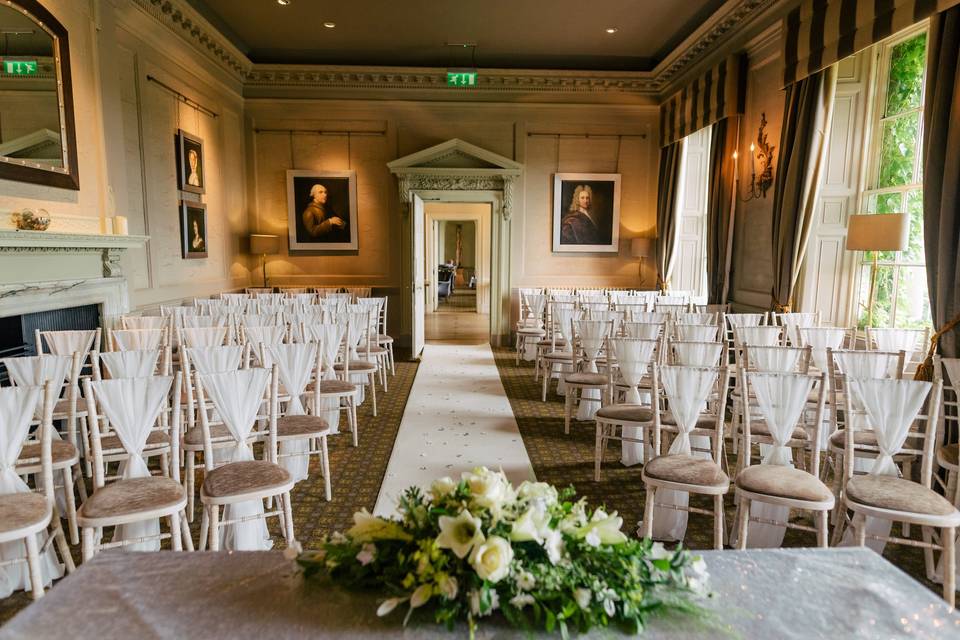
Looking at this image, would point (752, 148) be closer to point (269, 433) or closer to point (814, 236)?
point (814, 236)

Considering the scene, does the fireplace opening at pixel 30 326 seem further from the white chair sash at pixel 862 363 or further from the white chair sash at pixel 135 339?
the white chair sash at pixel 862 363

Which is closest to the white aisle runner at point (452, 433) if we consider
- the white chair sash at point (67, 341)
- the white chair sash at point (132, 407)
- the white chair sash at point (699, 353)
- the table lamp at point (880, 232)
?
the white chair sash at point (132, 407)

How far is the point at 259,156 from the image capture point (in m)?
9.11

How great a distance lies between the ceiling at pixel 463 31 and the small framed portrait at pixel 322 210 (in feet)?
6.04

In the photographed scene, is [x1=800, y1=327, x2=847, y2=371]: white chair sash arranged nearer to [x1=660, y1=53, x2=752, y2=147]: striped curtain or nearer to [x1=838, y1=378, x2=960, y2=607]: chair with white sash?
[x1=838, y1=378, x2=960, y2=607]: chair with white sash

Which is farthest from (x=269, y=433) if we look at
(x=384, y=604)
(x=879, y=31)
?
(x=879, y=31)

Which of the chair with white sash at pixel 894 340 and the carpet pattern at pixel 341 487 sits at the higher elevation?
the chair with white sash at pixel 894 340

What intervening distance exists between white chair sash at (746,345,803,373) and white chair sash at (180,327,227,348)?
12.0 feet

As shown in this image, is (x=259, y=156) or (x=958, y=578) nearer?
(x=958, y=578)

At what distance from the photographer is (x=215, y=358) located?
3.25m

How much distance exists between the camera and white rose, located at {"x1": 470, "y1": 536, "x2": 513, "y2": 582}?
1088mm

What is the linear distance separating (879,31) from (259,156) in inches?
325

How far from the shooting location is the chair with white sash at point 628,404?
3.61 metres

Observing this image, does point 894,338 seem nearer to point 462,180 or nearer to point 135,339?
point 135,339
